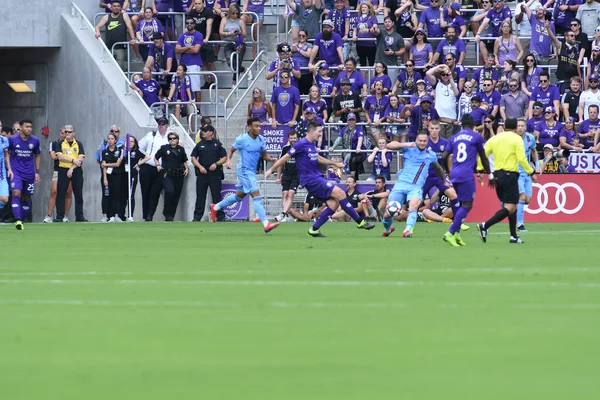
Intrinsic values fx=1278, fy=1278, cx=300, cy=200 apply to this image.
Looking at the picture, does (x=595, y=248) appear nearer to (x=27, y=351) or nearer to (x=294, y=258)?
(x=294, y=258)

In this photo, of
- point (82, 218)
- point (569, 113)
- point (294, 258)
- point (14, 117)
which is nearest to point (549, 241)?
point (294, 258)

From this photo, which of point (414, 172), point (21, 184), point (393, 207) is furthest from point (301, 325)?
point (21, 184)

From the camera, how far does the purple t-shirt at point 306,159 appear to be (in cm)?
2084

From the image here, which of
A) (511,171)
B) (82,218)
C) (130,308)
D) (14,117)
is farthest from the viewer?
(14,117)

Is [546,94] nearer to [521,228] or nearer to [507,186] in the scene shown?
[521,228]

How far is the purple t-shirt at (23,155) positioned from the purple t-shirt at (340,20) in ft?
24.4

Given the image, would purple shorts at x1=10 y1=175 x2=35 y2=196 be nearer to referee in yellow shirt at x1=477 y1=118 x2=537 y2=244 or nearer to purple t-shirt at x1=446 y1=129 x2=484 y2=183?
purple t-shirt at x1=446 y1=129 x2=484 y2=183

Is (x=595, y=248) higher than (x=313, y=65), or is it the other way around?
(x=313, y=65)

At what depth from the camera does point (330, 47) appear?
29.8 meters

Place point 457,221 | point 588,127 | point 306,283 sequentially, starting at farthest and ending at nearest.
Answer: point 588,127, point 457,221, point 306,283

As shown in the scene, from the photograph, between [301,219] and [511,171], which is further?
[301,219]

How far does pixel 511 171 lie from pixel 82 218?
14.9 metres

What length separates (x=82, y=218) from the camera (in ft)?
100

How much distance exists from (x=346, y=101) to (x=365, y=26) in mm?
2080
